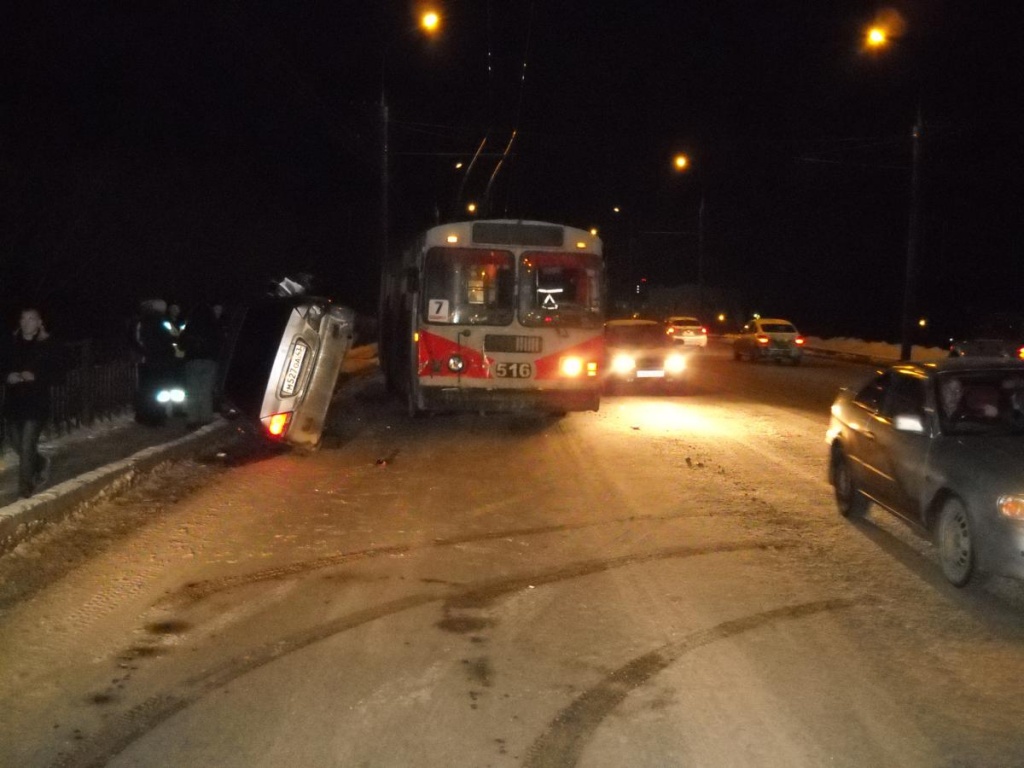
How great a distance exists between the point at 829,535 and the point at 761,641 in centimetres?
331

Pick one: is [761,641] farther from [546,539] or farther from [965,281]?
[965,281]

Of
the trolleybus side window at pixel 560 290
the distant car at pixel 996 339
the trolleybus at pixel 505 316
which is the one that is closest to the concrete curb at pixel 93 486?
the trolleybus at pixel 505 316

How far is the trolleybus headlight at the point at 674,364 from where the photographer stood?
25328 mm

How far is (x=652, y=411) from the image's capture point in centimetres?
2105

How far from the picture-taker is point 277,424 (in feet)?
46.0

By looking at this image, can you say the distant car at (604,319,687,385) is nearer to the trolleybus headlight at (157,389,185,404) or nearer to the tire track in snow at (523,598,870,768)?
the trolleybus headlight at (157,389,185,404)

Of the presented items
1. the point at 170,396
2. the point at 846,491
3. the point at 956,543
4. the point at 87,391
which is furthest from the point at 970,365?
the point at 87,391

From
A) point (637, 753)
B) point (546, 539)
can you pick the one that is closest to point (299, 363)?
point (546, 539)

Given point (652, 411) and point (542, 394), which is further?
point (652, 411)

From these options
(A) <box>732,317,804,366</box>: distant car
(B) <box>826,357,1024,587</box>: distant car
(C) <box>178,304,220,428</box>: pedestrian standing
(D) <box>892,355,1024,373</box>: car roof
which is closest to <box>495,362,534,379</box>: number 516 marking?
(C) <box>178,304,220,428</box>: pedestrian standing

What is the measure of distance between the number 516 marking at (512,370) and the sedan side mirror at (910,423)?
27.6ft

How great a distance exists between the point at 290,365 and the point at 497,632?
7543 mm

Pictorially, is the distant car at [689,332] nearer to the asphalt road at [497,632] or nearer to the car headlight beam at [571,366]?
the car headlight beam at [571,366]

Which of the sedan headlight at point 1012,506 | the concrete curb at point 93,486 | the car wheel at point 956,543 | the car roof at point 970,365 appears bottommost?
the concrete curb at point 93,486
